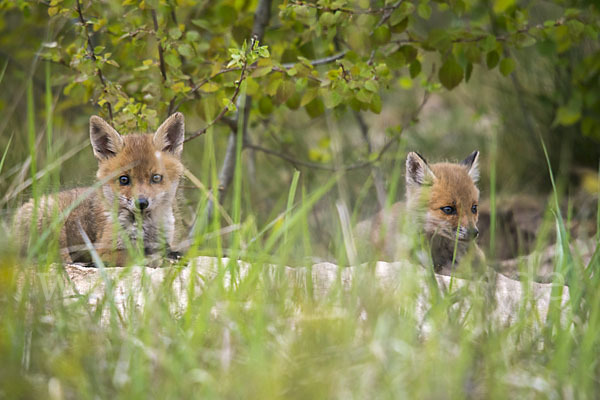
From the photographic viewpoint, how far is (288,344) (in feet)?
8.35

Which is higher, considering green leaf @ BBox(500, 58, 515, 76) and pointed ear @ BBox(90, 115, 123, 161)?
green leaf @ BBox(500, 58, 515, 76)

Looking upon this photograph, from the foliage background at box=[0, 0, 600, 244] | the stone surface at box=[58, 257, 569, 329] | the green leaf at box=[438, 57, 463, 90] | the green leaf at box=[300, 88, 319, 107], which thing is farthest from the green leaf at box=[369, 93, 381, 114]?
the stone surface at box=[58, 257, 569, 329]

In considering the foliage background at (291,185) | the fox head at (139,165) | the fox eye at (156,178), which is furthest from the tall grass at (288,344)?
the fox eye at (156,178)

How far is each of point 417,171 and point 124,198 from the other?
7.20 ft

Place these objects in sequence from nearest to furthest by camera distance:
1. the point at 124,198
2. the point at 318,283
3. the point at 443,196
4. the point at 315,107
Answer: the point at 318,283, the point at 124,198, the point at 443,196, the point at 315,107

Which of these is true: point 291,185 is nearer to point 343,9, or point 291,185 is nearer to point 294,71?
point 294,71

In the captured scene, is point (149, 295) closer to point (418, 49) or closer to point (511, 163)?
point (418, 49)

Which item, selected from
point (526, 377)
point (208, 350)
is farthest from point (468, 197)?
point (208, 350)

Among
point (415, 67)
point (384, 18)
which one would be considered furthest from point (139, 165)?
point (415, 67)

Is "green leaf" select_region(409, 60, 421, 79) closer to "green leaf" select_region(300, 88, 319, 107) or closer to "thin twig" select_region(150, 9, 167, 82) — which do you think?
"green leaf" select_region(300, 88, 319, 107)

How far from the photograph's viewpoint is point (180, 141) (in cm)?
433

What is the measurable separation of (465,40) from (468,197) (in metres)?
1.25

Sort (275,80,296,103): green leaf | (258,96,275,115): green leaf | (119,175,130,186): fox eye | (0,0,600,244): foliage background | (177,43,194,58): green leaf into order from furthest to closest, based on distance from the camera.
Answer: (258,96,275,115): green leaf < (275,80,296,103): green leaf < (0,0,600,244): foliage background < (177,43,194,58): green leaf < (119,175,130,186): fox eye

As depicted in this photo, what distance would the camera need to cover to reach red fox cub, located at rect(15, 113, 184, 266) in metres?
4.11
